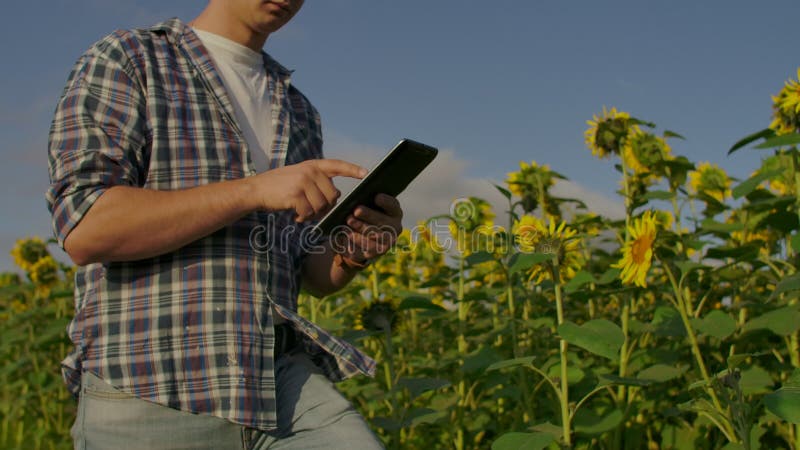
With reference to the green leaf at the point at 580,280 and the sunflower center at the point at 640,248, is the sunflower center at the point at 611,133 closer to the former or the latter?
the sunflower center at the point at 640,248

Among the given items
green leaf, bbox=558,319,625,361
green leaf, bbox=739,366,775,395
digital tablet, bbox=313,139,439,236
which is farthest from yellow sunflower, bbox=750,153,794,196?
digital tablet, bbox=313,139,439,236

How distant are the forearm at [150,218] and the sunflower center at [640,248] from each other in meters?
1.35

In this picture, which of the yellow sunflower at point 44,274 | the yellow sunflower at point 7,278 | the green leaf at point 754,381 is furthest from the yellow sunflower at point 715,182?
the yellow sunflower at point 7,278

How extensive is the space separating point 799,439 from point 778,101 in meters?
1.53

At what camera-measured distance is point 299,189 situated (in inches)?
51.9

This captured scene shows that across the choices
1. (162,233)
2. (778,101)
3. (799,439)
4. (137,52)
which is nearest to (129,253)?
(162,233)

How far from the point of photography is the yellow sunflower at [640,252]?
226 centimetres

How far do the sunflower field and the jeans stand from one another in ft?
1.43

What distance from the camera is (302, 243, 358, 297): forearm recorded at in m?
1.88

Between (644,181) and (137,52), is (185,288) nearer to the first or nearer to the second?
(137,52)

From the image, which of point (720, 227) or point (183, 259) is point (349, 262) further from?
point (720, 227)

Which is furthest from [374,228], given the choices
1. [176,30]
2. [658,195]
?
[658,195]

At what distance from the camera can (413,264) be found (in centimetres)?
445

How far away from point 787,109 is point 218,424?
8.47 ft
